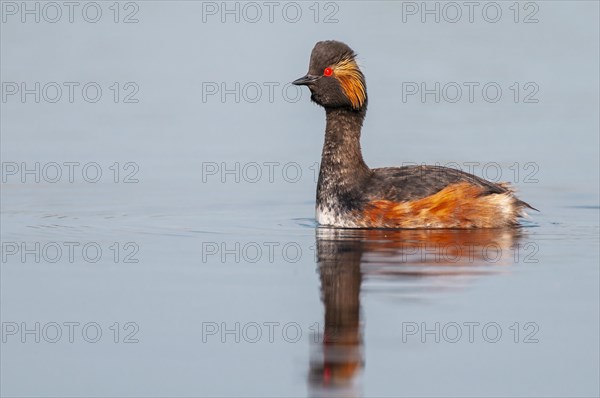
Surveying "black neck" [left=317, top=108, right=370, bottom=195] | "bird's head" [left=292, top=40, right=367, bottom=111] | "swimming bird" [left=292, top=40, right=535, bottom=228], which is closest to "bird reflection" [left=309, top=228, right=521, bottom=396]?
"swimming bird" [left=292, top=40, right=535, bottom=228]

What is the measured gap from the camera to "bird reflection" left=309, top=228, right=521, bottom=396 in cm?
1014

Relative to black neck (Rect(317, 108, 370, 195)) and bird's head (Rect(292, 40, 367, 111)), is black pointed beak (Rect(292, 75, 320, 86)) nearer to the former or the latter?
bird's head (Rect(292, 40, 367, 111))

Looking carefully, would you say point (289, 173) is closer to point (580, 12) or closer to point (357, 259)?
point (357, 259)

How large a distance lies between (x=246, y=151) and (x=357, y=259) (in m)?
6.40

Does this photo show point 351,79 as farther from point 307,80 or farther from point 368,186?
point 368,186

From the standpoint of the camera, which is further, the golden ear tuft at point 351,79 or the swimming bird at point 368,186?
the golden ear tuft at point 351,79

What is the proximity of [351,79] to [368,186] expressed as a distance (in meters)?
1.26

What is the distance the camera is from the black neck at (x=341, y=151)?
53.4ft

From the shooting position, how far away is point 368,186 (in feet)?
52.5

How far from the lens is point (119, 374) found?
996 centimetres

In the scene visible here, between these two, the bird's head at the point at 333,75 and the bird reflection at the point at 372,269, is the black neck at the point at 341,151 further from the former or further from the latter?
the bird reflection at the point at 372,269

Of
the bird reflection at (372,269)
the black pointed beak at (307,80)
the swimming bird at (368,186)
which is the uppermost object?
the black pointed beak at (307,80)

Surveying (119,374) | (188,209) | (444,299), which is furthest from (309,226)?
(119,374)

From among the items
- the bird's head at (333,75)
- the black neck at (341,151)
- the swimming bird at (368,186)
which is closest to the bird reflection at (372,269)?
the swimming bird at (368,186)
